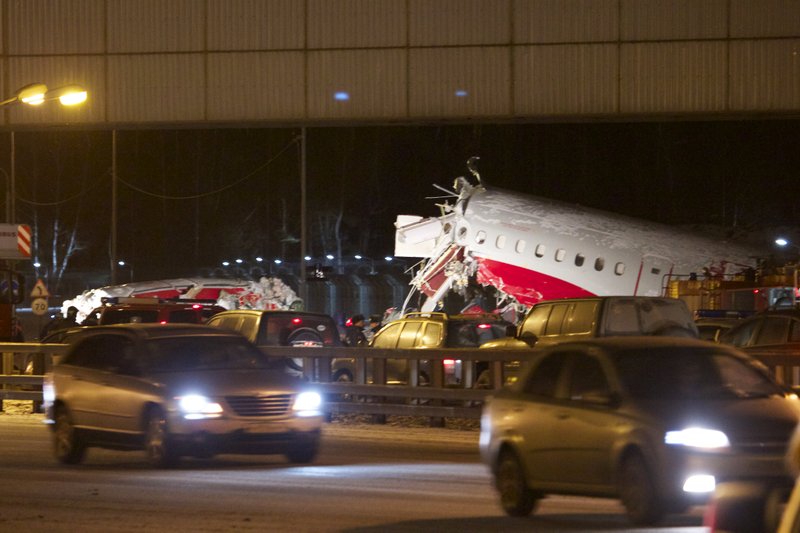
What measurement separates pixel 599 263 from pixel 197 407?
94.2 feet

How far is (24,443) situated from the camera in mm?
19562

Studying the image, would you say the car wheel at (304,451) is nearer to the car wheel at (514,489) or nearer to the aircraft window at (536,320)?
the car wheel at (514,489)

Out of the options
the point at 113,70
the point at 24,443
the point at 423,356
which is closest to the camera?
the point at 24,443

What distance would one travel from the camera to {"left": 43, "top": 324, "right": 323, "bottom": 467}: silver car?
602 inches

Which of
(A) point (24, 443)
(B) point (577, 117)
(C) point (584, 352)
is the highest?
(B) point (577, 117)

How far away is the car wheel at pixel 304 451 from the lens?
52.4 feet

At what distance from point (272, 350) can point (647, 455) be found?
564 inches

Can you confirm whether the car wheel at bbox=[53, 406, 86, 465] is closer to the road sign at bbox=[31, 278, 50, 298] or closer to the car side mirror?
the car side mirror

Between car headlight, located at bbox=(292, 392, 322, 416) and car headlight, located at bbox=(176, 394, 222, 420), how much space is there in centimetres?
97

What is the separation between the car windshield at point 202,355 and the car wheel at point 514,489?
5.15m

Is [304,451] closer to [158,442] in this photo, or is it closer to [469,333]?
[158,442]

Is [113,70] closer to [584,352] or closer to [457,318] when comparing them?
[457,318]

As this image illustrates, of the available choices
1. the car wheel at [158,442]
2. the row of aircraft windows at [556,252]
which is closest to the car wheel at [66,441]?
the car wheel at [158,442]

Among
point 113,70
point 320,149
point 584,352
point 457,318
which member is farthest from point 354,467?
point 320,149
